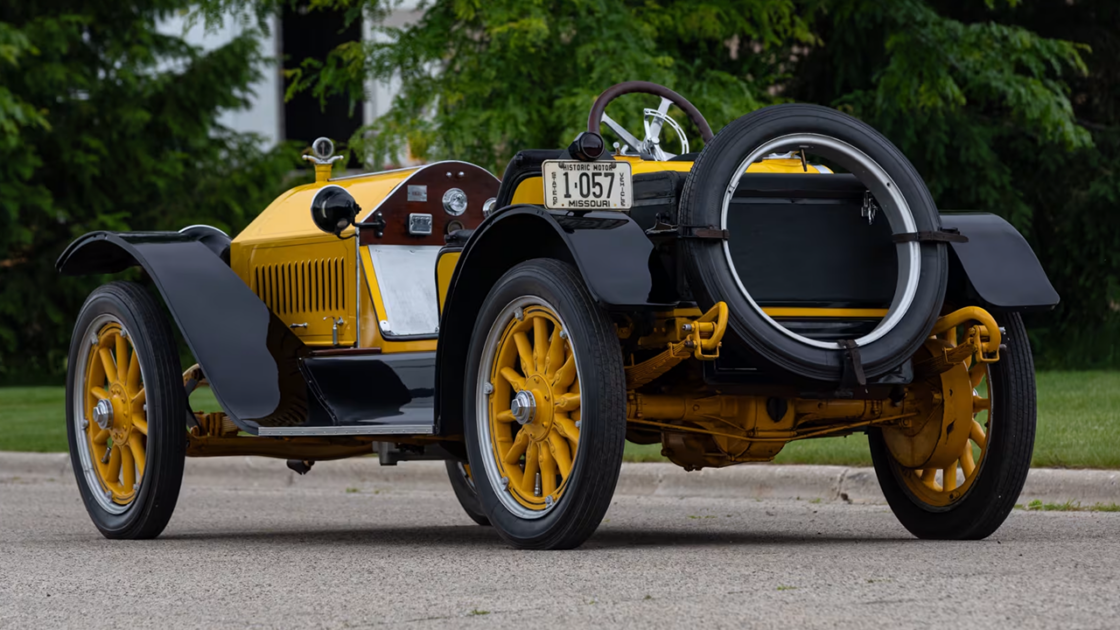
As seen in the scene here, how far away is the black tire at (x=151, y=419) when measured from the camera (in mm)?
6598

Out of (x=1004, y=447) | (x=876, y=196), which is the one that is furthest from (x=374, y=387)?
(x=1004, y=447)

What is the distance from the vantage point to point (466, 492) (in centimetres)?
774

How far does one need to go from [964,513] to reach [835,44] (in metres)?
12.0

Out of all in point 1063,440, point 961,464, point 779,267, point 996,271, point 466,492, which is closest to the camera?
point 779,267

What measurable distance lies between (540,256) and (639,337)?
0.48 meters

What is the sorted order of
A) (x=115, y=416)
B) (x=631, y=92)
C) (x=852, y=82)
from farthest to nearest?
(x=852, y=82) → (x=115, y=416) → (x=631, y=92)

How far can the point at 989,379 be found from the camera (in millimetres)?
5844

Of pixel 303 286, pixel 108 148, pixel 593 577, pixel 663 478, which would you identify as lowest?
pixel 663 478

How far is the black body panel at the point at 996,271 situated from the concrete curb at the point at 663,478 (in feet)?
6.89

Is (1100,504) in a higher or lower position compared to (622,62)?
lower

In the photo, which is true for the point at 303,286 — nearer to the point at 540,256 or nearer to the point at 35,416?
the point at 540,256

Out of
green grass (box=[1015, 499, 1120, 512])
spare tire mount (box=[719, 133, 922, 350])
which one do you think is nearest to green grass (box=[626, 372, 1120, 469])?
green grass (box=[1015, 499, 1120, 512])

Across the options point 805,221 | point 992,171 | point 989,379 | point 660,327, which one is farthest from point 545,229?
point 992,171

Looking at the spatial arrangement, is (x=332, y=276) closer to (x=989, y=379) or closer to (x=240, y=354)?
(x=240, y=354)
